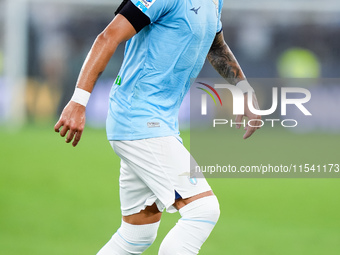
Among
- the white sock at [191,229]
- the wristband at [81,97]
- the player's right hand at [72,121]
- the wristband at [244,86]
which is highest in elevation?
the wristband at [81,97]

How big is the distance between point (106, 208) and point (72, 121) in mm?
5491

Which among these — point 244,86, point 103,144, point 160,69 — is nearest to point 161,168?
point 160,69

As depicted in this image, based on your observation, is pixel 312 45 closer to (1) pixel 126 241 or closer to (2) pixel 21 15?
(2) pixel 21 15

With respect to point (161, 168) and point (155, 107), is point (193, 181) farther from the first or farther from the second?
point (155, 107)

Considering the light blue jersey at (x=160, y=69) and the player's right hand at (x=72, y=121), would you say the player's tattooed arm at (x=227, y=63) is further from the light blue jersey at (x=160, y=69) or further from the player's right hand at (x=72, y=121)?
the player's right hand at (x=72, y=121)

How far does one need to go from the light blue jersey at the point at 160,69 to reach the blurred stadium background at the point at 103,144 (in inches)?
104

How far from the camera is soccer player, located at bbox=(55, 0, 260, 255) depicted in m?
3.98

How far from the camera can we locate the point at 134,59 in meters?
4.32

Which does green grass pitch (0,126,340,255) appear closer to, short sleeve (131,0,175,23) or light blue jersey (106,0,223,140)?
light blue jersey (106,0,223,140)

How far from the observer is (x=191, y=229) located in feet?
13.3

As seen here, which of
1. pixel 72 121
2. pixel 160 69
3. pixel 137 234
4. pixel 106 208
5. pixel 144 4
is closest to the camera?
pixel 72 121

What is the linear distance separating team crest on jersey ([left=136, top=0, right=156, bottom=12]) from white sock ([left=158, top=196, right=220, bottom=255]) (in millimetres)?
1116

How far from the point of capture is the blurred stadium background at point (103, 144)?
760 centimetres

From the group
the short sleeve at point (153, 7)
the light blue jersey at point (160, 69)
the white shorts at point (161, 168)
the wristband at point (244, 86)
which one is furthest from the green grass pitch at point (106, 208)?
the short sleeve at point (153, 7)
